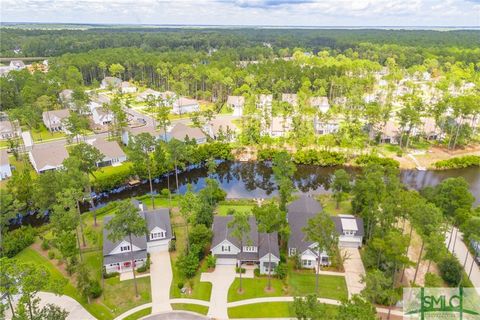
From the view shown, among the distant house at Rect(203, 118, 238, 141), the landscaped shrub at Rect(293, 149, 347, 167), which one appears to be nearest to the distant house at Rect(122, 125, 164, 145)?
the distant house at Rect(203, 118, 238, 141)

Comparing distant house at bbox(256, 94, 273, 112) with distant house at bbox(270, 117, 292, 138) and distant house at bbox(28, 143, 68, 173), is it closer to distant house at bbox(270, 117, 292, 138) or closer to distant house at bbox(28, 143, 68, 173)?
distant house at bbox(270, 117, 292, 138)

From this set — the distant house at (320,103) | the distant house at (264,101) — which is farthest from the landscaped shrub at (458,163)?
the distant house at (264,101)

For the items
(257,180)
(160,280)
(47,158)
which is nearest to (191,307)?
(160,280)

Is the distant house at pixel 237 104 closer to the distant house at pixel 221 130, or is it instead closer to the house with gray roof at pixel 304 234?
the distant house at pixel 221 130

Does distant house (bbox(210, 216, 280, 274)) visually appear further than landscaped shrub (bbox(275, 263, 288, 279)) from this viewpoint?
Yes

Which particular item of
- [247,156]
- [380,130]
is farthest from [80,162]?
[380,130]

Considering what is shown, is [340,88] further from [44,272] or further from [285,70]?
[44,272]
